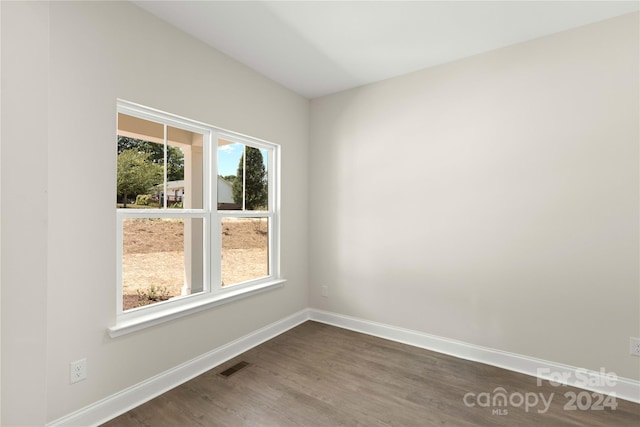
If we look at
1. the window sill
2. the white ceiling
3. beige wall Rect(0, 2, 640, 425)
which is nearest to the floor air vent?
beige wall Rect(0, 2, 640, 425)

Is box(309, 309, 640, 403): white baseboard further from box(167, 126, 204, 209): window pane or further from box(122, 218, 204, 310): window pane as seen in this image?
box(167, 126, 204, 209): window pane

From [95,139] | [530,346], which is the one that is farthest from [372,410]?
[95,139]

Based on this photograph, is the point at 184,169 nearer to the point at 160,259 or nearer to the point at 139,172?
the point at 139,172

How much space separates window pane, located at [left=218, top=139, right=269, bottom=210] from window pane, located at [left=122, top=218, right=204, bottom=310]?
0.42 m

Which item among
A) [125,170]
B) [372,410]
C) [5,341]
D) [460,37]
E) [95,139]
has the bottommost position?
[372,410]

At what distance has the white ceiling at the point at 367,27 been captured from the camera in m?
2.06

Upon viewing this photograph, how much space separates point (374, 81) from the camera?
3.21 metres

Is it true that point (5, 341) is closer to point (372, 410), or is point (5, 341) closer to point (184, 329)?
point (184, 329)

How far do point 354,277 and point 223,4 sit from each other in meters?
2.73

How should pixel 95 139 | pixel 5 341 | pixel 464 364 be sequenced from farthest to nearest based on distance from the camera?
1. pixel 464 364
2. pixel 95 139
3. pixel 5 341

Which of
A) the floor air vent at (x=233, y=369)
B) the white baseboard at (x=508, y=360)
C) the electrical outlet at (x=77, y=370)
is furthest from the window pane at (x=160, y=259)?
the white baseboard at (x=508, y=360)

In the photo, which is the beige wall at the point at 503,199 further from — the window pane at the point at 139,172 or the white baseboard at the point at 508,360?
the window pane at the point at 139,172

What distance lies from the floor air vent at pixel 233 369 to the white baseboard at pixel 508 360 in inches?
48.8

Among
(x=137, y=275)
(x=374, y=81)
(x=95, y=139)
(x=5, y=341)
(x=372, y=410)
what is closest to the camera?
Answer: (x=5, y=341)
